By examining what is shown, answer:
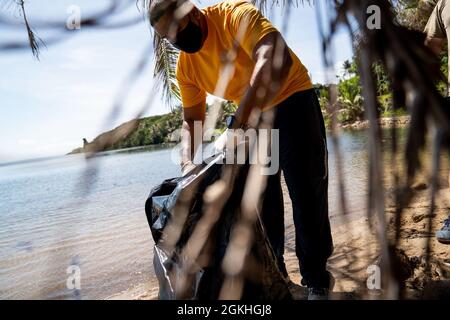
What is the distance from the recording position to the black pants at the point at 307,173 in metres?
2.20

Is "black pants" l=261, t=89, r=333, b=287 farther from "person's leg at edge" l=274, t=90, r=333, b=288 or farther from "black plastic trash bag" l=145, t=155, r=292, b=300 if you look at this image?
"black plastic trash bag" l=145, t=155, r=292, b=300

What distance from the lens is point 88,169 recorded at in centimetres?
54

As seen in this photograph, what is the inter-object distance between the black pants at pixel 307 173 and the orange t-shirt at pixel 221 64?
122mm

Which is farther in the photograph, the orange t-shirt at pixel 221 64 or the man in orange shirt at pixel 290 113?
the man in orange shirt at pixel 290 113

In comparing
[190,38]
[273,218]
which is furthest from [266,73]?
[273,218]

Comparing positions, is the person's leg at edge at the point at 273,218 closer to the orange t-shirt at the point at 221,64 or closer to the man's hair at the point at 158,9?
the orange t-shirt at the point at 221,64

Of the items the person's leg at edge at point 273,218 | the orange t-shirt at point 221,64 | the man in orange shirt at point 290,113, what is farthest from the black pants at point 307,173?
the person's leg at edge at point 273,218

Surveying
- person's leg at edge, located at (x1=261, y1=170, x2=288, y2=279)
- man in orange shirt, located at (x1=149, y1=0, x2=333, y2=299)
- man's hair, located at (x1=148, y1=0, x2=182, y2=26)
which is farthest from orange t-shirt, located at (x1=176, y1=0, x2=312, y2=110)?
man's hair, located at (x1=148, y1=0, x2=182, y2=26)

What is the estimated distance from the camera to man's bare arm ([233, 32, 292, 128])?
930 mm

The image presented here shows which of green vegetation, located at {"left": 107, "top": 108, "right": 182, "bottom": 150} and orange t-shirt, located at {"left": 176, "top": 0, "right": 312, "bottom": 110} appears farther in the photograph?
orange t-shirt, located at {"left": 176, "top": 0, "right": 312, "bottom": 110}

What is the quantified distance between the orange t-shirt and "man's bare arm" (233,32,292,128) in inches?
5.1

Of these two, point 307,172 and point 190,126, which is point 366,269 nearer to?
point 307,172

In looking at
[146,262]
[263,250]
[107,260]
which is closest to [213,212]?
[263,250]

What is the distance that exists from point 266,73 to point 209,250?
2.89ft
